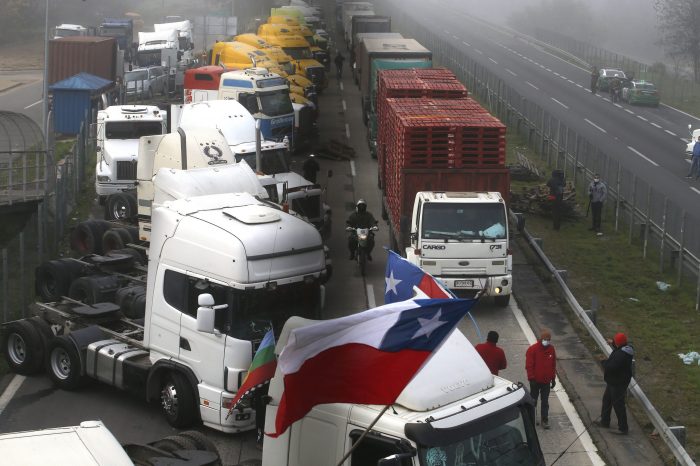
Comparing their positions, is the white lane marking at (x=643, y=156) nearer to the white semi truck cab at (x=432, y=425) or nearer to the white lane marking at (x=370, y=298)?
the white lane marking at (x=370, y=298)

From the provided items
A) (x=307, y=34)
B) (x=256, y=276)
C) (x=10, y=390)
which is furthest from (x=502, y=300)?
(x=307, y=34)

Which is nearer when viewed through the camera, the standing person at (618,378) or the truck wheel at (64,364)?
the standing person at (618,378)

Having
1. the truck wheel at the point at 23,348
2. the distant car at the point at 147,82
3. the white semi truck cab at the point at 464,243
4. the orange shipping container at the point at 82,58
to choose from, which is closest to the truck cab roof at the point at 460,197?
the white semi truck cab at the point at 464,243

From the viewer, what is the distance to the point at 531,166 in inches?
1532

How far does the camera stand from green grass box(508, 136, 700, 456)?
1842 cm

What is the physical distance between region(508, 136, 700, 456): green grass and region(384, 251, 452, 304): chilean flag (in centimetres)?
565

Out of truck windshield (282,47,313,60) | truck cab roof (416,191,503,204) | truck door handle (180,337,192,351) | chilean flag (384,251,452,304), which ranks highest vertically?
truck windshield (282,47,313,60)

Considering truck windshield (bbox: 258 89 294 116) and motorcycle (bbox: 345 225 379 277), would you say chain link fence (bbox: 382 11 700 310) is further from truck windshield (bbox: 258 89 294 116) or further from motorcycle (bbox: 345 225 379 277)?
truck windshield (bbox: 258 89 294 116)

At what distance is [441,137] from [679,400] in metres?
8.52

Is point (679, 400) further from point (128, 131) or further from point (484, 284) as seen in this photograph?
point (128, 131)

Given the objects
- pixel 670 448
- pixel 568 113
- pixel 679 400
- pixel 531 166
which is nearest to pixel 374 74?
pixel 531 166

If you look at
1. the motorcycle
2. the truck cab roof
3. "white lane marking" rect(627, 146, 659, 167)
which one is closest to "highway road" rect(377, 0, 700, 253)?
"white lane marking" rect(627, 146, 659, 167)

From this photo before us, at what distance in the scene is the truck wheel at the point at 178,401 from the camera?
15516 mm

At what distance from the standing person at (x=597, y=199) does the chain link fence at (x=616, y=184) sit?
1.92 ft
